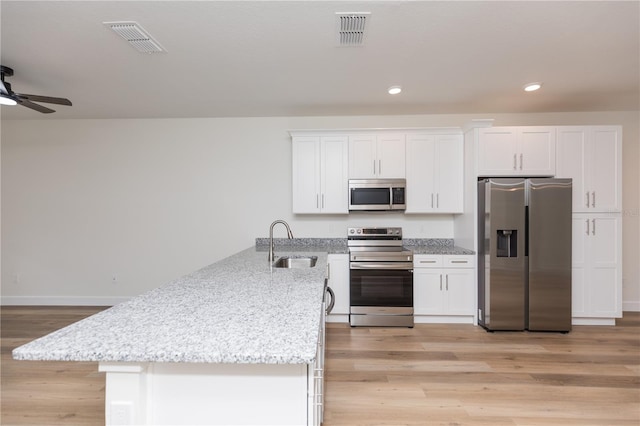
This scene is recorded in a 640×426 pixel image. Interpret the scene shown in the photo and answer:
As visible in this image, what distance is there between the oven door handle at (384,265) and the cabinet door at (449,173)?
35.3 inches

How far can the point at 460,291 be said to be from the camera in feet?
12.3

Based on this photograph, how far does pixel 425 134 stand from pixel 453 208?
1.00 metres

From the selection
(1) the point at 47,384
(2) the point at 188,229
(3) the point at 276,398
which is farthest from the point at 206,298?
(2) the point at 188,229

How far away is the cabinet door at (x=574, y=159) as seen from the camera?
3.62 metres

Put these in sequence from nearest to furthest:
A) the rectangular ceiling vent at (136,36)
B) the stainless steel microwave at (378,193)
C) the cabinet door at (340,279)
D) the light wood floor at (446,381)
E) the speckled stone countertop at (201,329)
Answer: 1. the speckled stone countertop at (201,329)
2. the light wood floor at (446,381)
3. the rectangular ceiling vent at (136,36)
4. the cabinet door at (340,279)
5. the stainless steel microwave at (378,193)

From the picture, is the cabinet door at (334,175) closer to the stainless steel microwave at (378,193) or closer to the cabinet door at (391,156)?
the stainless steel microwave at (378,193)

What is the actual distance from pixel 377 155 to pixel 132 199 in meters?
3.45

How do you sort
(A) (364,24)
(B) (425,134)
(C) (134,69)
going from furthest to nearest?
1. (B) (425,134)
2. (C) (134,69)
3. (A) (364,24)

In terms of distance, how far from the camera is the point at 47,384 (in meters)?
2.45

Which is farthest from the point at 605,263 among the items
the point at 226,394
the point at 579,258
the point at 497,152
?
the point at 226,394

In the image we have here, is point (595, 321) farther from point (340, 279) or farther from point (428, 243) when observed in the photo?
point (340, 279)

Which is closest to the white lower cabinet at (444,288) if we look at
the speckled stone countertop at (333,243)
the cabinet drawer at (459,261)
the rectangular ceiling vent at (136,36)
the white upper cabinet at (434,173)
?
the cabinet drawer at (459,261)

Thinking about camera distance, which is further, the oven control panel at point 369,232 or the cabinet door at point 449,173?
the oven control panel at point 369,232

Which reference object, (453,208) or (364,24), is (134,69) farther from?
(453,208)
